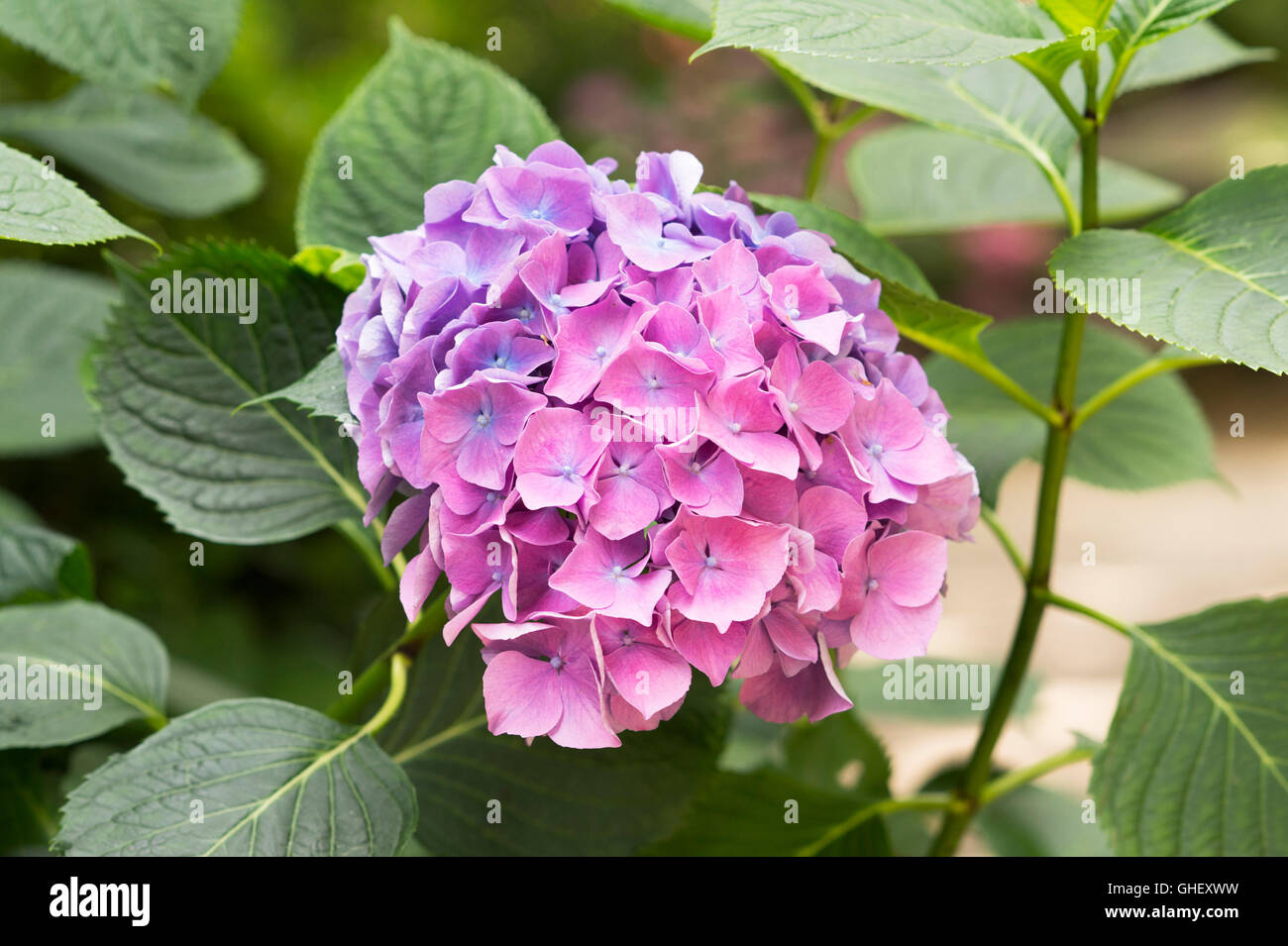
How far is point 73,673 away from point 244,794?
0.20 meters

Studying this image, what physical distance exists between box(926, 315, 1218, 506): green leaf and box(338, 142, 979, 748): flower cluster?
325mm

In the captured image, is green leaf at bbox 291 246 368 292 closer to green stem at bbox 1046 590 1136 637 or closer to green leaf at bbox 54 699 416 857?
green leaf at bbox 54 699 416 857

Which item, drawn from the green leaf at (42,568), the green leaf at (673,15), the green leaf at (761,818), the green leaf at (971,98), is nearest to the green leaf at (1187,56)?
the green leaf at (971,98)

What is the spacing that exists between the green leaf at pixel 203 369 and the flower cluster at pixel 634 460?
0.45ft

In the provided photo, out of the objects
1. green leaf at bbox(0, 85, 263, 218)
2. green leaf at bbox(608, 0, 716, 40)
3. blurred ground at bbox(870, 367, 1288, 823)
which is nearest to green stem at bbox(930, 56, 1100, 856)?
green leaf at bbox(608, 0, 716, 40)

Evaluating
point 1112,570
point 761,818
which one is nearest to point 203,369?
point 761,818

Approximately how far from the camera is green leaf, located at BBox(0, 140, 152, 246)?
0.44 m

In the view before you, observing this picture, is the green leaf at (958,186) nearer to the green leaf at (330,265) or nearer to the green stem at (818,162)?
the green stem at (818,162)

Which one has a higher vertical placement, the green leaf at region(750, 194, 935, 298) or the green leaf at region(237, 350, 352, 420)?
the green leaf at region(750, 194, 935, 298)

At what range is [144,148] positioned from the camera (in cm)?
100

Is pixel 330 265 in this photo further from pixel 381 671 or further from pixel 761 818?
pixel 761 818

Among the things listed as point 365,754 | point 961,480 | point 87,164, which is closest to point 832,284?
point 961,480
